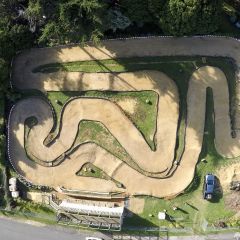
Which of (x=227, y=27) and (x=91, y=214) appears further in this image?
(x=91, y=214)

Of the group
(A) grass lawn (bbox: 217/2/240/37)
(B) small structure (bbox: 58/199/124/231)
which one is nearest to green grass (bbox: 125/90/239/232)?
(B) small structure (bbox: 58/199/124/231)

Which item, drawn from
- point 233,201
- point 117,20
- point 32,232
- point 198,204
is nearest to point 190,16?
point 117,20

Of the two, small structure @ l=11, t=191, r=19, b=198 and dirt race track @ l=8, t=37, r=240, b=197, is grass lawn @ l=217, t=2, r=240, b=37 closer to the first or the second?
dirt race track @ l=8, t=37, r=240, b=197

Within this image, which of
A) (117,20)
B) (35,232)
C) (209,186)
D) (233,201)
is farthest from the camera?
(35,232)

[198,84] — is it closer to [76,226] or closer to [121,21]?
[121,21]

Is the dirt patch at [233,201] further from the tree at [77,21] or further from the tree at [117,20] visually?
the tree at [77,21]

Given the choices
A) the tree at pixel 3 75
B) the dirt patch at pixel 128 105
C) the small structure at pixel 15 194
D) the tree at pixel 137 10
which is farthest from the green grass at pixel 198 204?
the tree at pixel 3 75

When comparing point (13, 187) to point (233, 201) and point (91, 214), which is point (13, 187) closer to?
point (91, 214)

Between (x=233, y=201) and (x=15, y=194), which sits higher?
(x=233, y=201)
